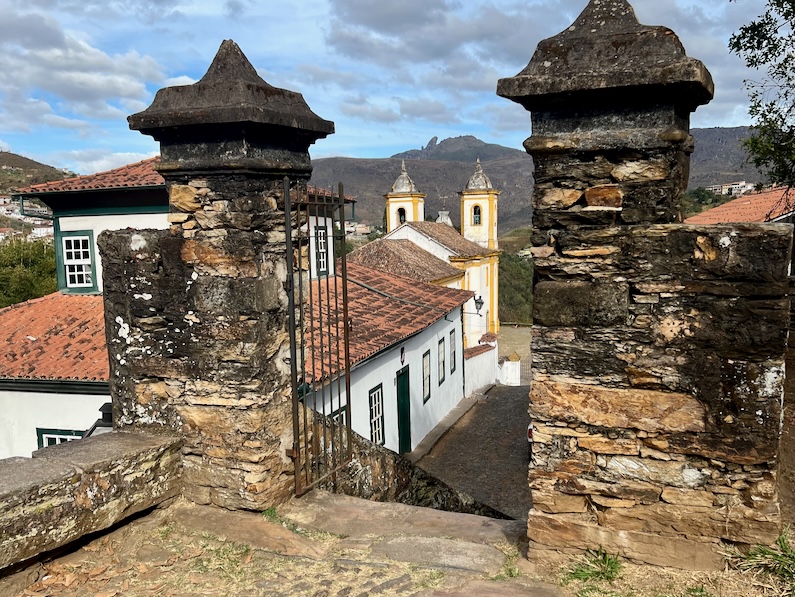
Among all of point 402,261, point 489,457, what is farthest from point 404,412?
point 402,261

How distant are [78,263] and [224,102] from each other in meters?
10.9

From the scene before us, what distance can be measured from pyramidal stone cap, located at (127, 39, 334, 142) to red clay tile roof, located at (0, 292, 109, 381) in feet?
22.6

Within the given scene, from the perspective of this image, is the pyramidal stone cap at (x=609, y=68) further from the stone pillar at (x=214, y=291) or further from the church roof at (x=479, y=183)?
the church roof at (x=479, y=183)

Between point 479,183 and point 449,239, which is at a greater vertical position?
point 479,183

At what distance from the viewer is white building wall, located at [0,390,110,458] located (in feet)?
35.0

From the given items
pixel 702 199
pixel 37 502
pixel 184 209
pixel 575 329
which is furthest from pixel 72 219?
pixel 702 199

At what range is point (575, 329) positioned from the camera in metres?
3.41

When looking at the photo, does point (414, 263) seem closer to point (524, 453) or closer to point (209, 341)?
point (524, 453)

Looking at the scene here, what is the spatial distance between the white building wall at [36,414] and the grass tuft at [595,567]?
9.08 metres

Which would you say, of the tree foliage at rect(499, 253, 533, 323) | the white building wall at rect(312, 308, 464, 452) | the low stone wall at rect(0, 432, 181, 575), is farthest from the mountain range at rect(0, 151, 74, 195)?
the low stone wall at rect(0, 432, 181, 575)

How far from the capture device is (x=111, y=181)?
13055 millimetres

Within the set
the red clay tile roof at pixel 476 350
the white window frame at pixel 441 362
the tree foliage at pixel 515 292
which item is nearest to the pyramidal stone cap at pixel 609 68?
the white window frame at pixel 441 362

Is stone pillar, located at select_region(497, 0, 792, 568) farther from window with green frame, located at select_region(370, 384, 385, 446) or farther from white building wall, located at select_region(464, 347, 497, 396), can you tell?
white building wall, located at select_region(464, 347, 497, 396)

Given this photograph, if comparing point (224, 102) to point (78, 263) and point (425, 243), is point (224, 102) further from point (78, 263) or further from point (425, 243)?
point (425, 243)
